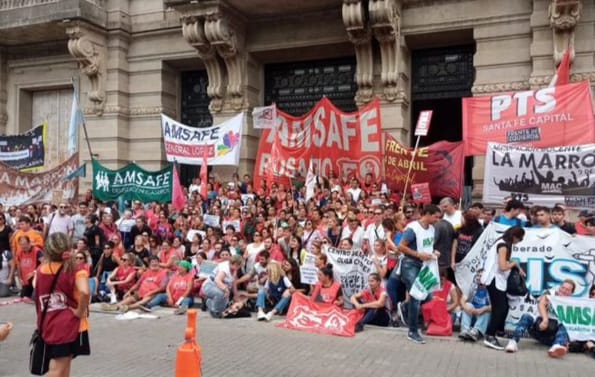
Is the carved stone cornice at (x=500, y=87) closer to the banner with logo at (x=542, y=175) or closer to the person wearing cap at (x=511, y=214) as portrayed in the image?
the banner with logo at (x=542, y=175)

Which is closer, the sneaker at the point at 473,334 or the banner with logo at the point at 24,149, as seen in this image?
the sneaker at the point at 473,334

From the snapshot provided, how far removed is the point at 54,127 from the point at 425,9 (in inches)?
525

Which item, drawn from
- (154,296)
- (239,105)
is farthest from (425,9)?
(154,296)

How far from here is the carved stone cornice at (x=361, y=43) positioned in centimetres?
1413

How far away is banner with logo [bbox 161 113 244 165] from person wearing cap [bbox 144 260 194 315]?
193 inches

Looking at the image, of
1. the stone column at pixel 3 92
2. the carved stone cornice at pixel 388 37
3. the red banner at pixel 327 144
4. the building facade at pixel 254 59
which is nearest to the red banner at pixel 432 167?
the red banner at pixel 327 144

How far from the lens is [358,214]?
10.9 m

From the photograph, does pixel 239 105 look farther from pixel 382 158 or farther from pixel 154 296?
pixel 154 296

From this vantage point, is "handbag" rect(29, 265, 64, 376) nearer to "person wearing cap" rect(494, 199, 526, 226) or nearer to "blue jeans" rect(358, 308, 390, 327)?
"blue jeans" rect(358, 308, 390, 327)

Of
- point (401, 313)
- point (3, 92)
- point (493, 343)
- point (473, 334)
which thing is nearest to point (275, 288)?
point (401, 313)

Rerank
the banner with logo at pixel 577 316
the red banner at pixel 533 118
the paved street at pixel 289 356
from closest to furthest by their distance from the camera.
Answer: the paved street at pixel 289 356 → the banner with logo at pixel 577 316 → the red banner at pixel 533 118

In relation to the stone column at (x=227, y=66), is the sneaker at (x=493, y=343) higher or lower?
lower

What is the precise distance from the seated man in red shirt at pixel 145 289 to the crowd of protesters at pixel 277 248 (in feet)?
0.07

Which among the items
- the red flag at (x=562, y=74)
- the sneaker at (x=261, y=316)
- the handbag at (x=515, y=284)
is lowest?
the sneaker at (x=261, y=316)
